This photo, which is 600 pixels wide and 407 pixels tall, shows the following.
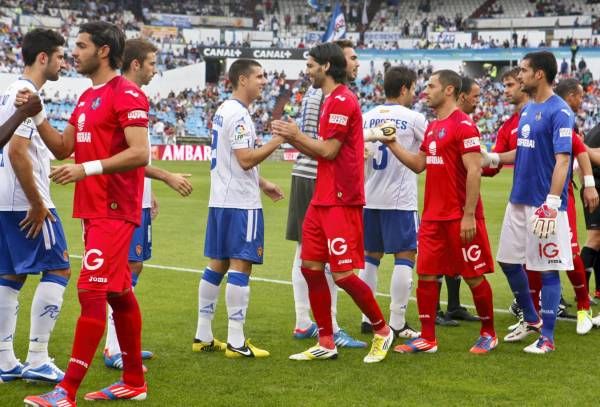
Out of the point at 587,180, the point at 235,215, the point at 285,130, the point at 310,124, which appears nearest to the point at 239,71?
the point at 310,124

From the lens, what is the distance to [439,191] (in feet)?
24.3

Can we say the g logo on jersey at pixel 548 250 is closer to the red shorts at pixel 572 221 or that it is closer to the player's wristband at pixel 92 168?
the red shorts at pixel 572 221

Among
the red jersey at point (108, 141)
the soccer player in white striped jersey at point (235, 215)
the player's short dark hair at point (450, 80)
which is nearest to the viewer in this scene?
the red jersey at point (108, 141)

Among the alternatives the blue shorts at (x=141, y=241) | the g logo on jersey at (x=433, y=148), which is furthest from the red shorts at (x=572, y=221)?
the blue shorts at (x=141, y=241)

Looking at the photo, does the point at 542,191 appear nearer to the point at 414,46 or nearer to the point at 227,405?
the point at 227,405

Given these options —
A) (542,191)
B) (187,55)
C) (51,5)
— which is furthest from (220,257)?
(51,5)

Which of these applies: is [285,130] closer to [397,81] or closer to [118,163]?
[118,163]

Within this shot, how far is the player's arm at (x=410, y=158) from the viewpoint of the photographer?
7508 millimetres

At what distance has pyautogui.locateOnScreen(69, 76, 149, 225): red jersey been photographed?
5.58 meters

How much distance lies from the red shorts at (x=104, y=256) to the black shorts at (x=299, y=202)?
263 centimetres

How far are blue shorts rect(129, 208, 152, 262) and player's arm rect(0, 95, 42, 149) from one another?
1.67 meters

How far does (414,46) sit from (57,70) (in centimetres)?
5544

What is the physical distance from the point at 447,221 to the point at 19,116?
3.54m

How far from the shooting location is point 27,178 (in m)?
5.95
